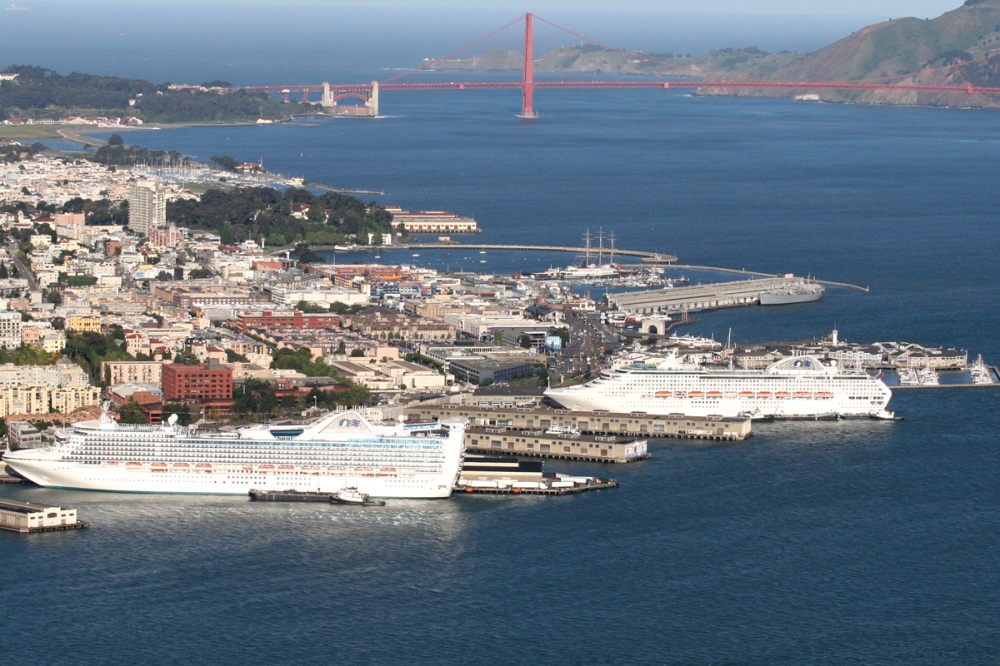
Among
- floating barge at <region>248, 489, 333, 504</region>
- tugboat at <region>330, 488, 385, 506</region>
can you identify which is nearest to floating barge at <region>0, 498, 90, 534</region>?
floating barge at <region>248, 489, 333, 504</region>

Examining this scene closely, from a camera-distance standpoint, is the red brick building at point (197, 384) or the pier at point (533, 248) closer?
the red brick building at point (197, 384)

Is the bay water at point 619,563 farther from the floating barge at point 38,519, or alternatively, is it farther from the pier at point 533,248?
the pier at point 533,248

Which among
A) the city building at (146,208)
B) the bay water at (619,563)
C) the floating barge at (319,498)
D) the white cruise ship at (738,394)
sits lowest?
the bay water at (619,563)

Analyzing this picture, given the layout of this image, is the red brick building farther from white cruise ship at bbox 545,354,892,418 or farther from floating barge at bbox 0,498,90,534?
floating barge at bbox 0,498,90,534

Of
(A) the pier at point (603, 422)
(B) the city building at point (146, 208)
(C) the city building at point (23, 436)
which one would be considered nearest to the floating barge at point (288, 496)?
(C) the city building at point (23, 436)

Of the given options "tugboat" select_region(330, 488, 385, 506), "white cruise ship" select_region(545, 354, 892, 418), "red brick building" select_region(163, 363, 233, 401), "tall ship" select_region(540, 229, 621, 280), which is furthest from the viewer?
"tall ship" select_region(540, 229, 621, 280)

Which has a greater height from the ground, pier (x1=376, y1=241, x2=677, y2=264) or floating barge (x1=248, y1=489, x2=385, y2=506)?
pier (x1=376, y1=241, x2=677, y2=264)

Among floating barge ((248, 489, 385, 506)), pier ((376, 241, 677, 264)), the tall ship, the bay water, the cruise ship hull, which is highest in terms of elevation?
pier ((376, 241, 677, 264))
